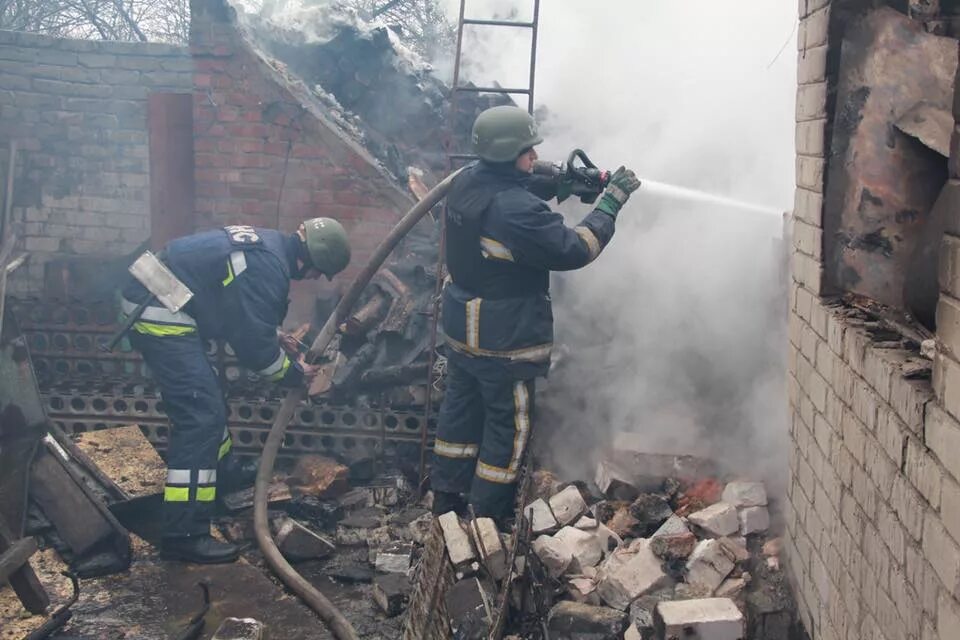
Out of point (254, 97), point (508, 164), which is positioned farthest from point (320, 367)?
point (254, 97)

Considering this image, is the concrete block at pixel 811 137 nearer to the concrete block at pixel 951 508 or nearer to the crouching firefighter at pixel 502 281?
the crouching firefighter at pixel 502 281

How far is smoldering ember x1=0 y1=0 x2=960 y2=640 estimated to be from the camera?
Result: 3.45 meters

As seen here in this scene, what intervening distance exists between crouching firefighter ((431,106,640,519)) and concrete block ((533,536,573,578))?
0.63 metres

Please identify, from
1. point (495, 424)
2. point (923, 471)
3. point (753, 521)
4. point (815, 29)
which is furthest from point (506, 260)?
point (923, 471)

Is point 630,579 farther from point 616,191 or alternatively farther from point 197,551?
point 197,551

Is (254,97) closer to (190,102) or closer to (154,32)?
(190,102)

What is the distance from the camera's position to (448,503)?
6004 millimetres

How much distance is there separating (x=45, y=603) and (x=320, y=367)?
7.47 feet

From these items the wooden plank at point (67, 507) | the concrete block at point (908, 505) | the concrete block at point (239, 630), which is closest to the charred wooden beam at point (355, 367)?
the wooden plank at point (67, 507)

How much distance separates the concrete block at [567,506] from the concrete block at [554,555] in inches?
14.4

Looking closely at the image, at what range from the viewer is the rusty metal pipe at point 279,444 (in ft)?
16.4

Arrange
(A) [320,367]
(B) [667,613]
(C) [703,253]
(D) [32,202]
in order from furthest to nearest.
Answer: (D) [32,202] < (C) [703,253] < (A) [320,367] < (B) [667,613]

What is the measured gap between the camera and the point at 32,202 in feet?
26.2

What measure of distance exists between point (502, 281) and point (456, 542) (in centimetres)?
152
